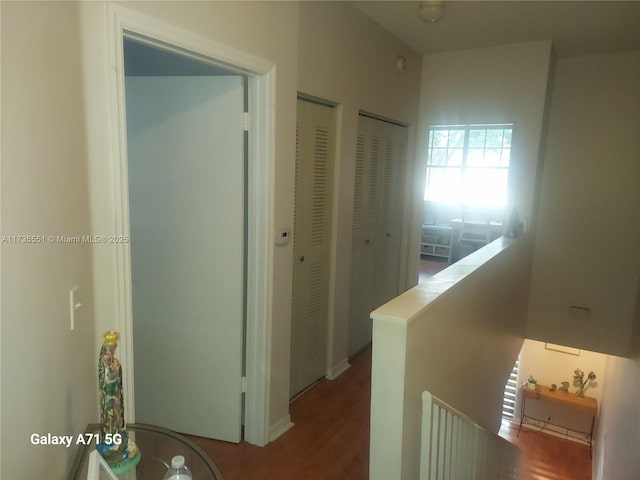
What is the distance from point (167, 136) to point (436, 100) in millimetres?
2730

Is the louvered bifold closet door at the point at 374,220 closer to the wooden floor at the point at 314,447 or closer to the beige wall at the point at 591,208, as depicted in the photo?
the wooden floor at the point at 314,447

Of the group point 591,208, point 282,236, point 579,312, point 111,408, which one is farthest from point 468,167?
point 111,408

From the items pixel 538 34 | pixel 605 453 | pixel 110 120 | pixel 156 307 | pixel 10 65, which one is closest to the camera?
pixel 10 65

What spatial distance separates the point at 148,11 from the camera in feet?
4.85

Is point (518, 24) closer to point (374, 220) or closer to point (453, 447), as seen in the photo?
point (374, 220)

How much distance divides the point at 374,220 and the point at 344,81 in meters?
1.19

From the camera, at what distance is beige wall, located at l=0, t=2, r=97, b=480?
0.89 meters

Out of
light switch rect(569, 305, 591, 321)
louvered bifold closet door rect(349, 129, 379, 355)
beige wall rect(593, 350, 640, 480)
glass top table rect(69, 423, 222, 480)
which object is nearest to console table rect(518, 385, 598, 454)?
beige wall rect(593, 350, 640, 480)

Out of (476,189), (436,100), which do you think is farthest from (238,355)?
(476,189)

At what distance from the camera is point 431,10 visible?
9.09 feet

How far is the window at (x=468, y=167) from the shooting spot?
637cm

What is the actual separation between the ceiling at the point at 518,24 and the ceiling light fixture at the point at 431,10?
78mm

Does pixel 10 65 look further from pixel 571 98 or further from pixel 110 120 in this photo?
pixel 571 98

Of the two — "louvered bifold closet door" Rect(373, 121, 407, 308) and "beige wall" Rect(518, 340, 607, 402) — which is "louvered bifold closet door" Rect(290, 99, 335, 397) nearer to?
"louvered bifold closet door" Rect(373, 121, 407, 308)
